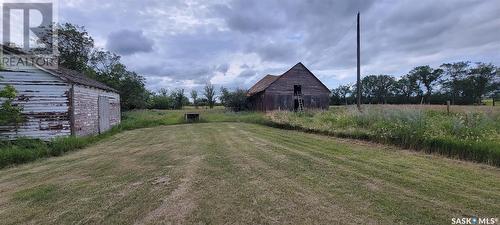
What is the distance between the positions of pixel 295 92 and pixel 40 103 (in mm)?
24300

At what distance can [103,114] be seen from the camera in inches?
633

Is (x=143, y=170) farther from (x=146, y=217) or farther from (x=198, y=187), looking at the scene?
(x=146, y=217)

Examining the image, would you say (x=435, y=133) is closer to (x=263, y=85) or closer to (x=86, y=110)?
(x=86, y=110)

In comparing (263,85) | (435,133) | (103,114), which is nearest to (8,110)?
(103,114)

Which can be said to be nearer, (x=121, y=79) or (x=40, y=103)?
(x=40, y=103)

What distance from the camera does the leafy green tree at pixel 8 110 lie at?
962 centimetres

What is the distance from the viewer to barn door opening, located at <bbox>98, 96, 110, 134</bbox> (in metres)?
15.5

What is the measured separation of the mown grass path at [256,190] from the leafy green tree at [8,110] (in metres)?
3.75

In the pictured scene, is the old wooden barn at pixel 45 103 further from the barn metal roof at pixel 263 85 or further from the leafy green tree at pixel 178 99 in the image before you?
the leafy green tree at pixel 178 99

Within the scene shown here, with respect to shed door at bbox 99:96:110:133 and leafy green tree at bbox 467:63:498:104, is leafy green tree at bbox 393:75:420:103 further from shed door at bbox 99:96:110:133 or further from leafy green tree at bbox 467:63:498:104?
shed door at bbox 99:96:110:133

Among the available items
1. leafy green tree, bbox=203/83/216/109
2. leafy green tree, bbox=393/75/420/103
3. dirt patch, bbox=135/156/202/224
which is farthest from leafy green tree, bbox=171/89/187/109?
dirt patch, bbox=135/156/202/224

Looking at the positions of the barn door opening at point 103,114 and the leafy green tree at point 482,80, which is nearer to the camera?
the barn door opening at point 103,114

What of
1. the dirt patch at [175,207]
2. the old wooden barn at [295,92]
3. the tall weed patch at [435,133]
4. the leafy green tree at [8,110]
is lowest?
the dirt patch at [175,207]

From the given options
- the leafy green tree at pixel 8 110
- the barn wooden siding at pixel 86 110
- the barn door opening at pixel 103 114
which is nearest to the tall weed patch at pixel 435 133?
the barn wooden siding at pixel 86 110
